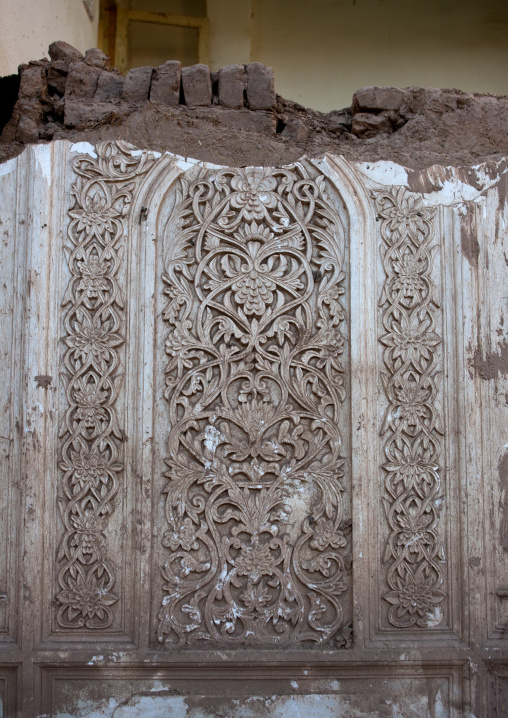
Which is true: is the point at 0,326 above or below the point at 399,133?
below

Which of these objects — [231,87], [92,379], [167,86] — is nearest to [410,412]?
Answer: [92,379]

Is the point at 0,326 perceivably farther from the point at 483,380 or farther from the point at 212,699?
the point at 483,380

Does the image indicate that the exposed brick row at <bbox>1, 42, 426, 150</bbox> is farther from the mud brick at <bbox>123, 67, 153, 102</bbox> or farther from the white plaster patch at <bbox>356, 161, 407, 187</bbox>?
the white plaster patch at <bbox>356, 161, 407, 187</bbox>

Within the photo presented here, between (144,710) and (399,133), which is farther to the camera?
(399,133)

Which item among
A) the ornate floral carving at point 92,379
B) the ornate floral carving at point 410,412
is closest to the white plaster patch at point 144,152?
the ornate floral carving at point 92,379

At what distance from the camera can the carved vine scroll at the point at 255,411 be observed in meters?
2.90

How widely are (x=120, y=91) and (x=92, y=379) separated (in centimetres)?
136

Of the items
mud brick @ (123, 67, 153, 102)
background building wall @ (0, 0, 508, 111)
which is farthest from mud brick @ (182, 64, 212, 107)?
background building wall @ (0, 0, 508, 111)

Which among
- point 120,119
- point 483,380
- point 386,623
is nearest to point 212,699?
point 386,623

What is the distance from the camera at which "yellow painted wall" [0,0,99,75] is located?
3.79 meters

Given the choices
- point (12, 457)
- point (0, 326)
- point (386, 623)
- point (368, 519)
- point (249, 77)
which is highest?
point (249, 77)

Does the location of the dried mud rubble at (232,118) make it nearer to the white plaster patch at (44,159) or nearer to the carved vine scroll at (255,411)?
the white plaster patch at (44,159)

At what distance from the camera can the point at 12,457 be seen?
2936mm

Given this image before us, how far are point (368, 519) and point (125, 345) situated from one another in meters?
1.28
